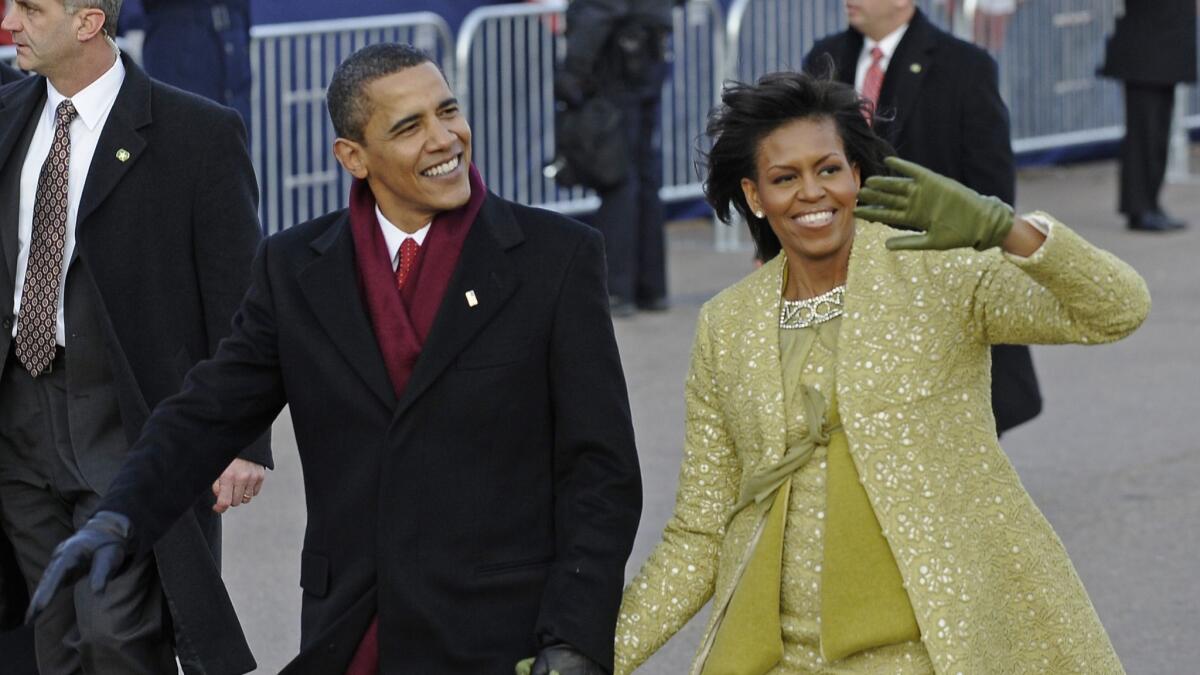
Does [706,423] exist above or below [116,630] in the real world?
above

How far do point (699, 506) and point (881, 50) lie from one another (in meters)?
3.30

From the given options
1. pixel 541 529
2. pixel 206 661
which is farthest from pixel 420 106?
pixel 206 661

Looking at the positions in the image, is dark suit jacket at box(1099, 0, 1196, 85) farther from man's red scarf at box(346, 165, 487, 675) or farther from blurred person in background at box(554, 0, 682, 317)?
man's red scarf at box(346, 165, 487, 675)

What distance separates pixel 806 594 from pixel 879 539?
170mm

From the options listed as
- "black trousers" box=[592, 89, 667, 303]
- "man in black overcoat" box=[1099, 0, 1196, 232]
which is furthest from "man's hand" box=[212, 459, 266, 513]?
"man in black overcoat" box=[1099, 0, 1196, 232]

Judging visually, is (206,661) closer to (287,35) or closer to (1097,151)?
(287,35)

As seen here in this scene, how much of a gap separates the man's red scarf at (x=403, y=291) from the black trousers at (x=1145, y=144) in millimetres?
10131

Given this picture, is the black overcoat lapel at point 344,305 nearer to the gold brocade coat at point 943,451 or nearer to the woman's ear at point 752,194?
the gold brocade coat at point 943,451

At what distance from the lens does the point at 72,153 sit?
491cm

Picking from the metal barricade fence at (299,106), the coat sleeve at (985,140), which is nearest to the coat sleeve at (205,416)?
the coat sleeve at (985,140)

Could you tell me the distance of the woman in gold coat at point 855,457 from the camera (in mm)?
3814

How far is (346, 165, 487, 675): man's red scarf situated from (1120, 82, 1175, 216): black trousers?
10.1 metres

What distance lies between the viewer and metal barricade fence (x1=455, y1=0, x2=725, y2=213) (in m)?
12.5

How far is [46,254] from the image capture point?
4.82 metres
